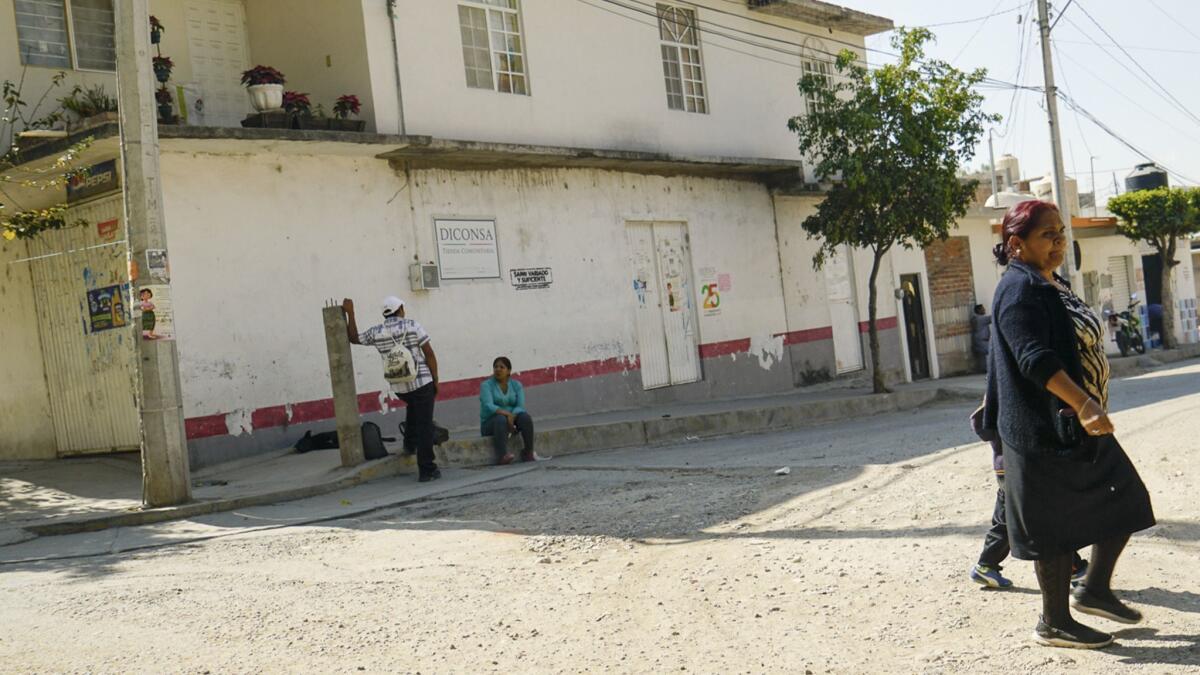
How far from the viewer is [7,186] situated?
1279 centimetres

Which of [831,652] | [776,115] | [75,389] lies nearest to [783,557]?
[831,652]

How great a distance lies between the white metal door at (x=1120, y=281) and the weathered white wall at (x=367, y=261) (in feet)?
64.5

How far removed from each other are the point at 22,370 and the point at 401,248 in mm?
4787

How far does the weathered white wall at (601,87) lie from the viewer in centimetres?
1493

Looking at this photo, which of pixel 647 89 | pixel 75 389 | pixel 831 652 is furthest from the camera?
pixel 647 89

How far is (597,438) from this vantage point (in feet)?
45.5

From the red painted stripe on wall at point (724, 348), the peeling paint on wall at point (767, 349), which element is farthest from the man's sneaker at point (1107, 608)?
the peeling paint on wall at point (767, 349)

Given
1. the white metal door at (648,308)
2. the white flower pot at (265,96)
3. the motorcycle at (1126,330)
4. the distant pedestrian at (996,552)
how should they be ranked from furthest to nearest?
the motorcycle at (1126,330) → the white metal door at (648,308) → the white flower pot at (265,96) → the distant pedestrian at (996,552)

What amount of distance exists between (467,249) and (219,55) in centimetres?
403

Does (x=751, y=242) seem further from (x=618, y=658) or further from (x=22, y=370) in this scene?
(x=618, y=658)

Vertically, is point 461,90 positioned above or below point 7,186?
above

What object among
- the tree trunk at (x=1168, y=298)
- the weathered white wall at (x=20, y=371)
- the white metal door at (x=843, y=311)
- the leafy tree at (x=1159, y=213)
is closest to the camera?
the weathered white wall at (x=20, y=371)

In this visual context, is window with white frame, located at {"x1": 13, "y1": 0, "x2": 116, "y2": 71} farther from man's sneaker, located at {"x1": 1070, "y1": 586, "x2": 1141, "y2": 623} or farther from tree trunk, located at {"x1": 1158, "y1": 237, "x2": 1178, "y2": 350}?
tree trunk, located at {"x1": 1158, "y1": 237, "x2": 1178, "y2": 350}

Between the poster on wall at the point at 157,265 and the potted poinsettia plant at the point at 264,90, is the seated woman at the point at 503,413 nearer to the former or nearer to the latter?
the poster on wall at the point at 157,265
